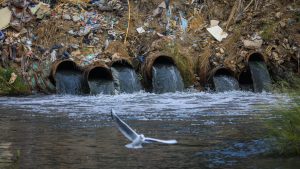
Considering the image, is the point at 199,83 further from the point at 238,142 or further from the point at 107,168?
the point at 107,168

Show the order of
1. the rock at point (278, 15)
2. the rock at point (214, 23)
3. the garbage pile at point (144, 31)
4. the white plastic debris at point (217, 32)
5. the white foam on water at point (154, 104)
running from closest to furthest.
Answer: the white foam on water at point (154, 104)
the garbage pile at point (144, 31)
the white plastic debris at point (217, 32)
the rock at point (278, 15)
the rock at point (214, 23)

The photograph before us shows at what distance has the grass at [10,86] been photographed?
37.6ft

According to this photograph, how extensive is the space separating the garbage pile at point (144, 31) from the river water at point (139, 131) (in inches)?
64.7

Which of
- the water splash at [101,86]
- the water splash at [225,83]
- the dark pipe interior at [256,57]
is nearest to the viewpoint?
the water splash at [101,86]

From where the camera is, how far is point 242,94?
1115 cm

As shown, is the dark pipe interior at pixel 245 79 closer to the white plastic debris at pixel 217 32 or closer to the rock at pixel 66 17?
the white plastic debris at pixel 217 32

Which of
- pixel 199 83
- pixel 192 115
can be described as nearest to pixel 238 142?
pixel 192 115

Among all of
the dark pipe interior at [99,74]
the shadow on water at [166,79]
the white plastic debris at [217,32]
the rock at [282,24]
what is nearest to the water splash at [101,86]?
the dark pipe interior at [99,74]

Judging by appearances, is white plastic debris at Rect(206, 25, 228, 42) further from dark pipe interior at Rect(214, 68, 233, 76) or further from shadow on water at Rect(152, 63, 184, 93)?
shadow on water at Rect(152, 63, 184, 93)

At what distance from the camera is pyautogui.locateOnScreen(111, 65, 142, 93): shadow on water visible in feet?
37.9

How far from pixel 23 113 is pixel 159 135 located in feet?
10.0

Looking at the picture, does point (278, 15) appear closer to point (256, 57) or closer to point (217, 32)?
point (217, 32)

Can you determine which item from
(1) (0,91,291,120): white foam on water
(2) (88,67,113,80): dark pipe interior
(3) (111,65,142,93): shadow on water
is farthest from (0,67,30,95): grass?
(3) (111,65,142,93): shadow on water

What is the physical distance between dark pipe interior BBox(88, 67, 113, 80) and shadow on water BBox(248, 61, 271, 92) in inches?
115
